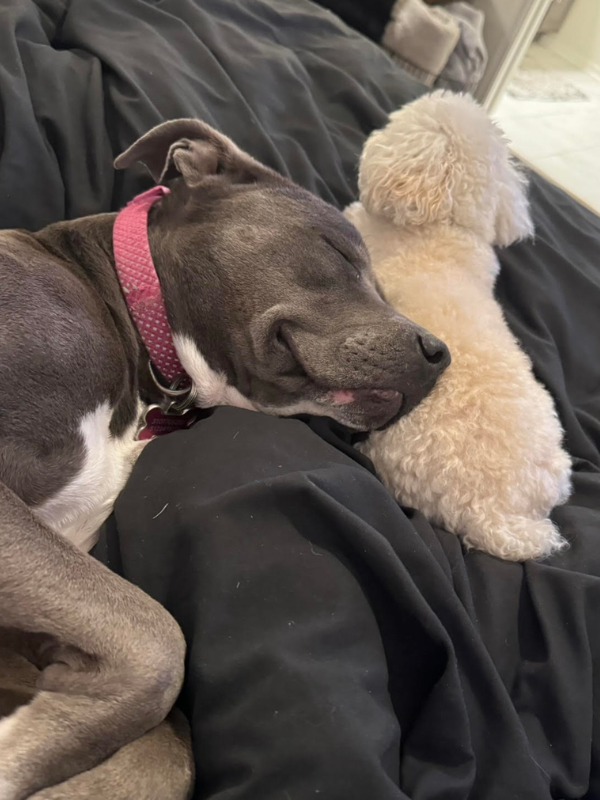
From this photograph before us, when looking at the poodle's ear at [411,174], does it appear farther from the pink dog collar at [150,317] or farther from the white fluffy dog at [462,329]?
the pink dog collar at [150,317]

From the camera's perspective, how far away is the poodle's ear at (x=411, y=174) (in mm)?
2057

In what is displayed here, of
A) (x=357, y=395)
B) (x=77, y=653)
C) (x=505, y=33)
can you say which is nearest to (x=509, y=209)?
(x=357, y=395)

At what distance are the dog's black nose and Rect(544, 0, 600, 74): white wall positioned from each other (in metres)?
6.10

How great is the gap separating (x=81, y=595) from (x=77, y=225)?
102cm

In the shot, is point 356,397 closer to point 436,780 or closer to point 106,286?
point 106,286

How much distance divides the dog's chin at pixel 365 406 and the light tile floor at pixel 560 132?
3.88 m

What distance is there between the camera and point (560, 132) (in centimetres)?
580

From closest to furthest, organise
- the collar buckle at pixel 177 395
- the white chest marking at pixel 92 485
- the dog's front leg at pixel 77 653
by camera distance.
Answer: the dog's front leg at pixel 77 653 < the white chest marking at pixel 92 485 < the collar buckle at pixel 177 395

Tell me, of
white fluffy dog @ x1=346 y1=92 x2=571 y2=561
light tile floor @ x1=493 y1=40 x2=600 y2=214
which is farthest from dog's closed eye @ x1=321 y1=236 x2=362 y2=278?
light tile floor @ x1=493 y1=40 x2=600 y2=214

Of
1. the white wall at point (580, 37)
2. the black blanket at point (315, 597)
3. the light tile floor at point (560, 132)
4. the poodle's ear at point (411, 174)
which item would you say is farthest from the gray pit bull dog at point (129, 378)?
the white wall at point (580, 37)

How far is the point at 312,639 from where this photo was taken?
1.14m

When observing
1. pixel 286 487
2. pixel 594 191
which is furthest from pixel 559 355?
pixel 594 191

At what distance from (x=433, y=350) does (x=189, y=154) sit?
90 cm

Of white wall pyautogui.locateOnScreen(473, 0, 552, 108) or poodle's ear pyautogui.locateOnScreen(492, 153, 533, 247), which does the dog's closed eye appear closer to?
poodle's ear pyautogui.locateOnScreen(492, 153, 533, 247)
